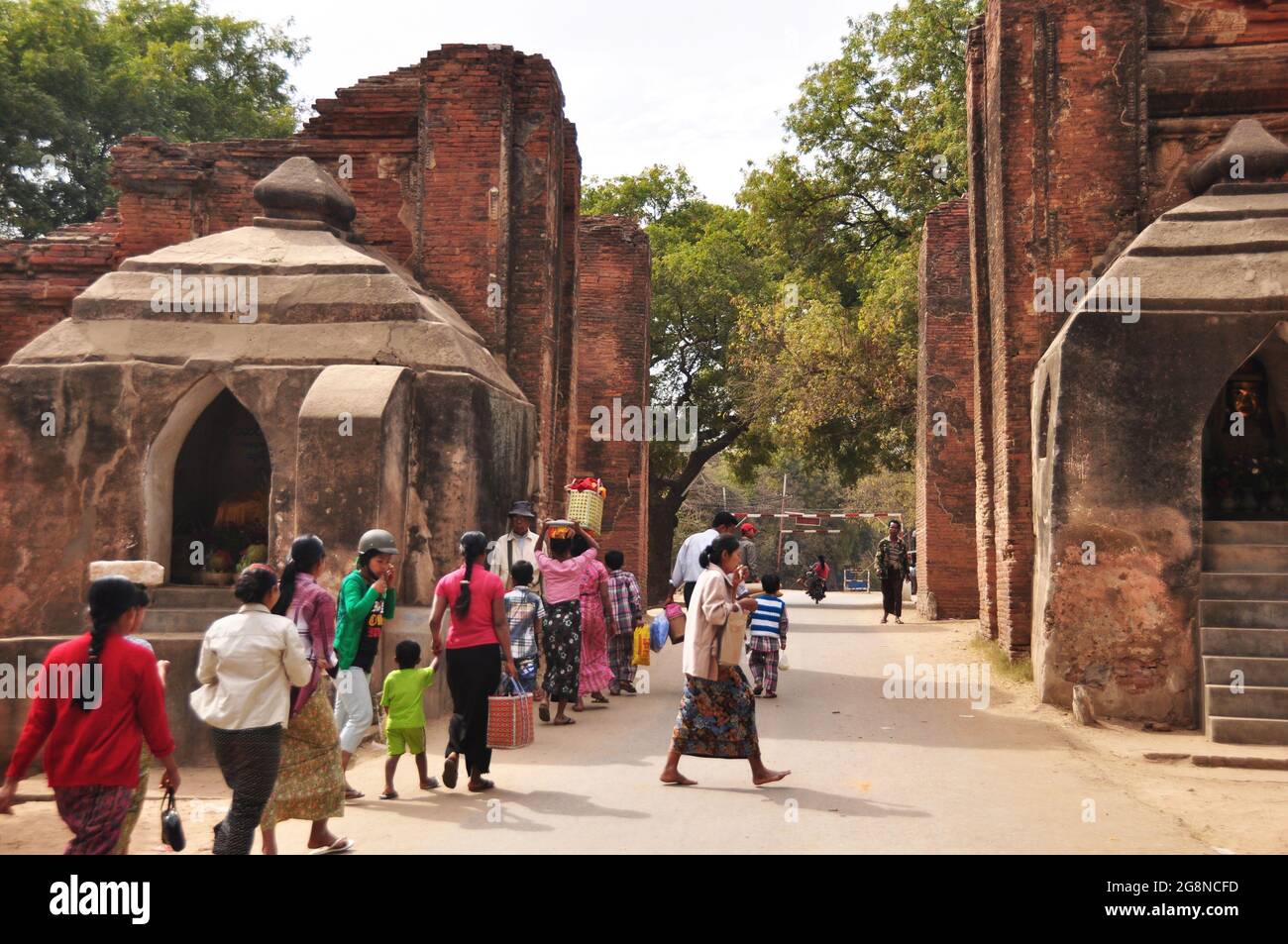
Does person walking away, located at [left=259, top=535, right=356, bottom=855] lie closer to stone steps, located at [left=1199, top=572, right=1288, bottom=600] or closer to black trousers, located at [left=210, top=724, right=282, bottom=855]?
black trousers, located at [left=210, top=724, right=282, bottom=855]

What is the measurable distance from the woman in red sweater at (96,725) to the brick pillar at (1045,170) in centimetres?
907

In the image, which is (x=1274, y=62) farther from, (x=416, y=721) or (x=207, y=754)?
(x=207, y=754)

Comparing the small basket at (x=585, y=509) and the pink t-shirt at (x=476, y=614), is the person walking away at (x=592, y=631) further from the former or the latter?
the pink t-shirt at (x=476, y=614)

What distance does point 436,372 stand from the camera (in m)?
10.0

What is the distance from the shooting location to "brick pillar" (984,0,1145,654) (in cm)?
1146

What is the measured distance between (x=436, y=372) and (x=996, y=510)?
20.0 feet

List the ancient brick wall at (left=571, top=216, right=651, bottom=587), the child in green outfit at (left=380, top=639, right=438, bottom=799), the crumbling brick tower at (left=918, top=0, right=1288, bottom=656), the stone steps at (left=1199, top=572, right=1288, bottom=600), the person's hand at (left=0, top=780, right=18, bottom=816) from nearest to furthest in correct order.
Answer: the person's hand at (left=0, top=780, right=18, bottom=816) < the child in green outfit at (left=380, top=639, right=438, bottom=799) < the stone steps at (left=1199, top=572, right=1288, bottom=600) < the crumbling brick tower at (left=918, top=0, right=1288, bottom=656) < the ancient brick wall at (left=571, top=216, right=651, bottom=587)

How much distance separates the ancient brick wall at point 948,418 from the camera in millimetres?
18172

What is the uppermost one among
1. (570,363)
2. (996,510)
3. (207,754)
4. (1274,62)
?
(1274,62)

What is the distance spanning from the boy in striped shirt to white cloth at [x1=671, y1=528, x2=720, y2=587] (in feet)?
2.04

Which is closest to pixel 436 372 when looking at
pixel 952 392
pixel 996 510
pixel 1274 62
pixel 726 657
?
pixel 726 657

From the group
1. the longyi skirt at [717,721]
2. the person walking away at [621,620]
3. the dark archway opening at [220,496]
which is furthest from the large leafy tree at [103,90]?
the longyi skirt at [717,721]

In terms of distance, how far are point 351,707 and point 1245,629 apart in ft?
21.3

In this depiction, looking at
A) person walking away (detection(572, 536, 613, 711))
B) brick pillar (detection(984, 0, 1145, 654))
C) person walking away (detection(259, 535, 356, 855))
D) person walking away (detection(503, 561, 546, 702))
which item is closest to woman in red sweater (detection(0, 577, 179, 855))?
person walking away (detection(259, 535, 356, 855))
